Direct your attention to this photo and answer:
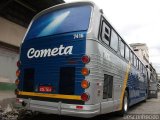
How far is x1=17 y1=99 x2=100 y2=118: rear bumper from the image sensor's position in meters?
6.08

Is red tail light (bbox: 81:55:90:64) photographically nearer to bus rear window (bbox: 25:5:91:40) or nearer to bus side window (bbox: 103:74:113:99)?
bus rear window (bbox: 25:5:91:40)

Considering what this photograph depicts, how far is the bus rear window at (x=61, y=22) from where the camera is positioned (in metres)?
6.85

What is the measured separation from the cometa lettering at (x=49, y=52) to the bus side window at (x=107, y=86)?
134 centimetres

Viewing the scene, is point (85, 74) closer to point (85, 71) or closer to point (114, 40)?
point (85, 71)

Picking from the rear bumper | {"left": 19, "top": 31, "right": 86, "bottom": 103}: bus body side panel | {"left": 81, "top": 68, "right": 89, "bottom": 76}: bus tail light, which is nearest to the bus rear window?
{"left": 19, "top": 31, "right": 86, "bottom": 103}: bus body side panel

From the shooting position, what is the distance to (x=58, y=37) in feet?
22.5

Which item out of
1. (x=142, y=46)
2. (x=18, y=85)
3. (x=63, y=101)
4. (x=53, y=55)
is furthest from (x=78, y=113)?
(x=142, y=46)

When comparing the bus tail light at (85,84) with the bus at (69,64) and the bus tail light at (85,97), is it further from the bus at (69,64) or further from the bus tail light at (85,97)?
the bus tail light at (85,97)

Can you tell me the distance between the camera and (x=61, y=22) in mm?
7199

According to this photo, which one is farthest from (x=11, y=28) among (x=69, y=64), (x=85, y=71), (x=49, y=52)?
(x=85, y=71)

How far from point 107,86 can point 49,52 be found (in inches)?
73.8

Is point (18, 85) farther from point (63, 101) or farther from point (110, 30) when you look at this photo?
point (110, 30)

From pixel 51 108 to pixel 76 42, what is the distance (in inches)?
67.1

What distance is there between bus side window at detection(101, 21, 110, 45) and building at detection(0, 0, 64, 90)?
3961mm
